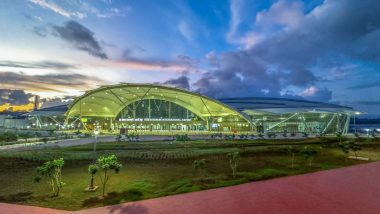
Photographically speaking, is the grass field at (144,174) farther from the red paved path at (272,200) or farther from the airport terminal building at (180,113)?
the airport terminal building at (180,113)

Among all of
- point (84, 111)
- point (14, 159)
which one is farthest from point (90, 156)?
point (84, 111)

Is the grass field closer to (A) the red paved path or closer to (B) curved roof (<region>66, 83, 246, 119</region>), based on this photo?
(A) the red paved path

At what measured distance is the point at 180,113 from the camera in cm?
8719

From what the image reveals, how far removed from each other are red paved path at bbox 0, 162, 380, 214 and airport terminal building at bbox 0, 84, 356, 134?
53.8 m

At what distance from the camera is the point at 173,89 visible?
6956 centimetres

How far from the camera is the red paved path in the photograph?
40.2ft

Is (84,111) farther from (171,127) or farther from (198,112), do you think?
(198,112)

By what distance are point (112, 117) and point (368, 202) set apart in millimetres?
90268

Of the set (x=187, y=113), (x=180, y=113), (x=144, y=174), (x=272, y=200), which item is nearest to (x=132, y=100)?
(x=180, y=113)

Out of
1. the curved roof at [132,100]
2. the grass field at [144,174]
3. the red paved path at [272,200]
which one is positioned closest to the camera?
the red paved path at [272,200]

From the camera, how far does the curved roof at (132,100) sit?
70.5m

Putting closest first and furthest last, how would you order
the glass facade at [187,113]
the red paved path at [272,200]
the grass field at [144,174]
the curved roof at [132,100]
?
the red paved path at [272,200] → the grass field at [144,174] → the glass facade at [187,113] → the curved roof at [132,100]

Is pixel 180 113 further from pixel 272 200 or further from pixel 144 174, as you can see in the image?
pixel 272 200

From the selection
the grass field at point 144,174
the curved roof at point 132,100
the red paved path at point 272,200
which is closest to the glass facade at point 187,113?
the curved roof at point 132,100
